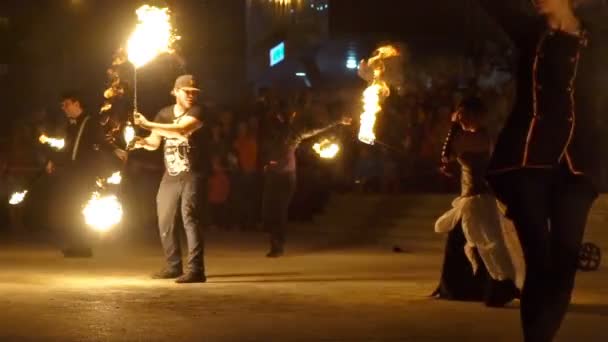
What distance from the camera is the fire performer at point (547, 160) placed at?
21.2ft

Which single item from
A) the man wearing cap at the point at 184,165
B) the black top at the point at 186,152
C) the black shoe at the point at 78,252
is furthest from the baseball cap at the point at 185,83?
the black shoe at the point at 78,252

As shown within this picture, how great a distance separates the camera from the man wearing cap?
12.6 m

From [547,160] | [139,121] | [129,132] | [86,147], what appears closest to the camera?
[547,160]

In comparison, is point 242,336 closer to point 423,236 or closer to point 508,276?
point 508,276

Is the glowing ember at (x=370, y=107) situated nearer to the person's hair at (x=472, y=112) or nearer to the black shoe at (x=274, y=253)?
the person's hair at (x=472, y=112)

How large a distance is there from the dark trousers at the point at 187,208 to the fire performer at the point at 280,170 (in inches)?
141

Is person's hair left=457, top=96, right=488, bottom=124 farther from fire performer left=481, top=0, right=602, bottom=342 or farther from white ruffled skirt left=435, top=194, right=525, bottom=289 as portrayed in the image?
fire performer left=481, top=0, right=602, bottom=342

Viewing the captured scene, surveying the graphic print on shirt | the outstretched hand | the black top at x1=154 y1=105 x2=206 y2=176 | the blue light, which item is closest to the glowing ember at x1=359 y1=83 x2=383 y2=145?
the black top at x1=154 y1=105 x2=206 y2=176

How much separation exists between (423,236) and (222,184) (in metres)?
4.07

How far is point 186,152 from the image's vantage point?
12.7 m

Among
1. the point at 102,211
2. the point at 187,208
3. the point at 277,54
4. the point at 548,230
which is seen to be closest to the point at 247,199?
the point at 102,211

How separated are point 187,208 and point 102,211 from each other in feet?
6.58

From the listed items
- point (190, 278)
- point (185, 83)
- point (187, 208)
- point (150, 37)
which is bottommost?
point (190, 278)

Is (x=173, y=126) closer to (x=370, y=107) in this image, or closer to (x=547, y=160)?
(x=370, y=107)
